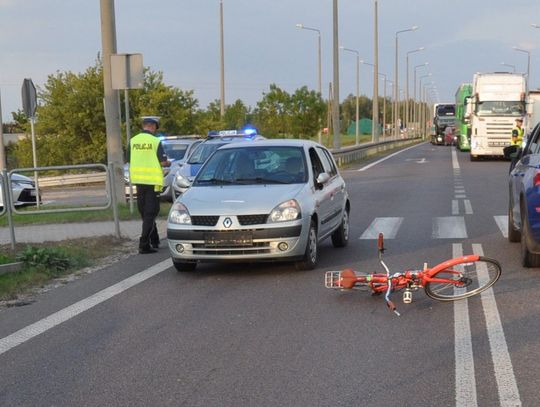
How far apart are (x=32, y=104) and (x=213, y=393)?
1275 centimetres

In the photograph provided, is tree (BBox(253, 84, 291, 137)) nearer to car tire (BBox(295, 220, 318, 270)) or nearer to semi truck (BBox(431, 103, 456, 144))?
semi truck (BBox(431, 103, 456, 144))

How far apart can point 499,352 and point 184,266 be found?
14.8 feet

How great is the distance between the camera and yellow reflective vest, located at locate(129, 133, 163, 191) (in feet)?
35.7

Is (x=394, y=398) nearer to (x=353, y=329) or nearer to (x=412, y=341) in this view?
(x=412, y=341)

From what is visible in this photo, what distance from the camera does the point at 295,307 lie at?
7336 mm

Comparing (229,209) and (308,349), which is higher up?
(229,209)

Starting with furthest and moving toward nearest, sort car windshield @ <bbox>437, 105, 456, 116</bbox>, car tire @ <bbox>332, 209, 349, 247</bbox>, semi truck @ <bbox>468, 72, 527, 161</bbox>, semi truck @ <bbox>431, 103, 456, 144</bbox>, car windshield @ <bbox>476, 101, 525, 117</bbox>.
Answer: car windshield @ <bbox>437, 105, 456, 116</bbox> → semi truck @ <bbox>431, 103, 456, 144</bbox> → car windshield @ <bbox>476, 101, 525, 117</bbox> → semi truck @ <bbox>468, 72, 527, 161</bbox> → car tire @ <bbox>332, 209, 349, 247</bbox>

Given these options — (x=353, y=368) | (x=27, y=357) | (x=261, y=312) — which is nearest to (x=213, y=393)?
(x=353, y=368)

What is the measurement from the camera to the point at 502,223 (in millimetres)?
13312

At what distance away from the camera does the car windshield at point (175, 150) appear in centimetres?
2145

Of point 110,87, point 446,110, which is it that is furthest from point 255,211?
point 446,110

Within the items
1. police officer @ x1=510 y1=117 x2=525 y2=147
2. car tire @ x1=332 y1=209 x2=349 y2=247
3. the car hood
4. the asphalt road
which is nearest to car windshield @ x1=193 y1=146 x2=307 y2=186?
the car hood

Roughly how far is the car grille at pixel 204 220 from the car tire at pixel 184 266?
0.53 metres

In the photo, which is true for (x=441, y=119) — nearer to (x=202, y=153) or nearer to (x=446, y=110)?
(x=446, y=110)
